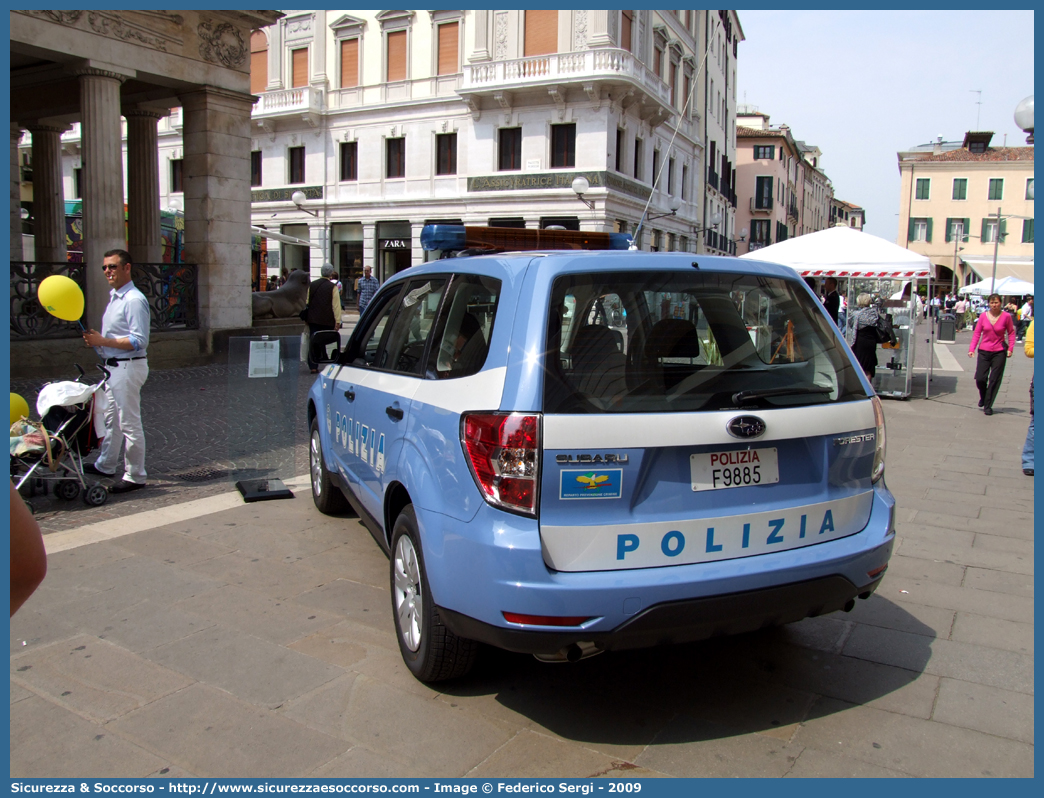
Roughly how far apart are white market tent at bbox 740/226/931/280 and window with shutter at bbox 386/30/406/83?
2700cm

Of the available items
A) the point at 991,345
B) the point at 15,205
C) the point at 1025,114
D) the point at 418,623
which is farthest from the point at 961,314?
the point at 418,623

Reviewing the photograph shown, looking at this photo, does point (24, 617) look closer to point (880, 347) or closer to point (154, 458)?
point (154, 458)

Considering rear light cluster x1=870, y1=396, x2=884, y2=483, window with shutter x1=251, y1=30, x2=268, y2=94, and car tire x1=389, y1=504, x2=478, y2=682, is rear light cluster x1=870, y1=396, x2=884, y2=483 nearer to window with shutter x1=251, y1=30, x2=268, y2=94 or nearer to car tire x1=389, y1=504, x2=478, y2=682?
car tire x1=389, y1=504, x2=478, y2=682

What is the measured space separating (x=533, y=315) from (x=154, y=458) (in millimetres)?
5792

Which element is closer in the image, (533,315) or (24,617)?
(533,315)

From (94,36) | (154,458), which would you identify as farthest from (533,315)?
(94,36)

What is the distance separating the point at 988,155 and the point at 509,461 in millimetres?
75739

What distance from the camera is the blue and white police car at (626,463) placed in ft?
9.14

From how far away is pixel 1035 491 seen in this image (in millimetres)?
7129

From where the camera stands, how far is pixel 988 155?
6581 cm

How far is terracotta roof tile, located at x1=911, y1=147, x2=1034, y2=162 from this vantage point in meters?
64.8

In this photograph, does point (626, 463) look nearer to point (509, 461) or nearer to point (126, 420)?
point (509, 461)

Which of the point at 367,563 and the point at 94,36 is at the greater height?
the point at 94,36

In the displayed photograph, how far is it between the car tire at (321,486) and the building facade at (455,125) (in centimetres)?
2696
